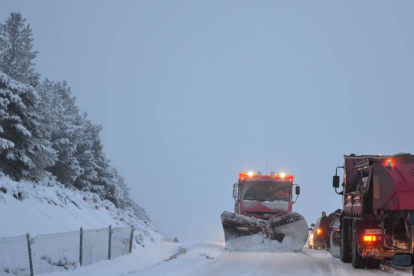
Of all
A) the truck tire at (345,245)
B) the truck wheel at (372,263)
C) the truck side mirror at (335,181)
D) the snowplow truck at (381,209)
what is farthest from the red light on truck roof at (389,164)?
the truck side mirror at (335,181)

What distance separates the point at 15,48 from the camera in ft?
102

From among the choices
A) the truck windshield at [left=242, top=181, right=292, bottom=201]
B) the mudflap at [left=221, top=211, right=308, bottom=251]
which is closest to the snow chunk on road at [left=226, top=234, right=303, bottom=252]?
the mudflap at [left=221, top=211, right=308, bottom=251]

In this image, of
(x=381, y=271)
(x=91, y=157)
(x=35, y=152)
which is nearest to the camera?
(x=381, y=271)

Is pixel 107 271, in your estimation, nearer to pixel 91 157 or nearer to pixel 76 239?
pixel 76 239

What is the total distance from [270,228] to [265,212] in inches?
104

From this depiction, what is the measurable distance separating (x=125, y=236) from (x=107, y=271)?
14.0 feet

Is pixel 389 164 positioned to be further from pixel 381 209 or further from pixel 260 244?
pixel 260 244

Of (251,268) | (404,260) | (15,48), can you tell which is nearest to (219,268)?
(251,268)

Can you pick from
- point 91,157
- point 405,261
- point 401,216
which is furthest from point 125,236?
point 91,157

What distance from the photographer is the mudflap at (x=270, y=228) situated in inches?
995

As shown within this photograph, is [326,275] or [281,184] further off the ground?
[281,184]

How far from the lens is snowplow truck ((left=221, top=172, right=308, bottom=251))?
25.3 meters

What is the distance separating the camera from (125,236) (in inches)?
784

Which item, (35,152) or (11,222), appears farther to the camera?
(35,152)
